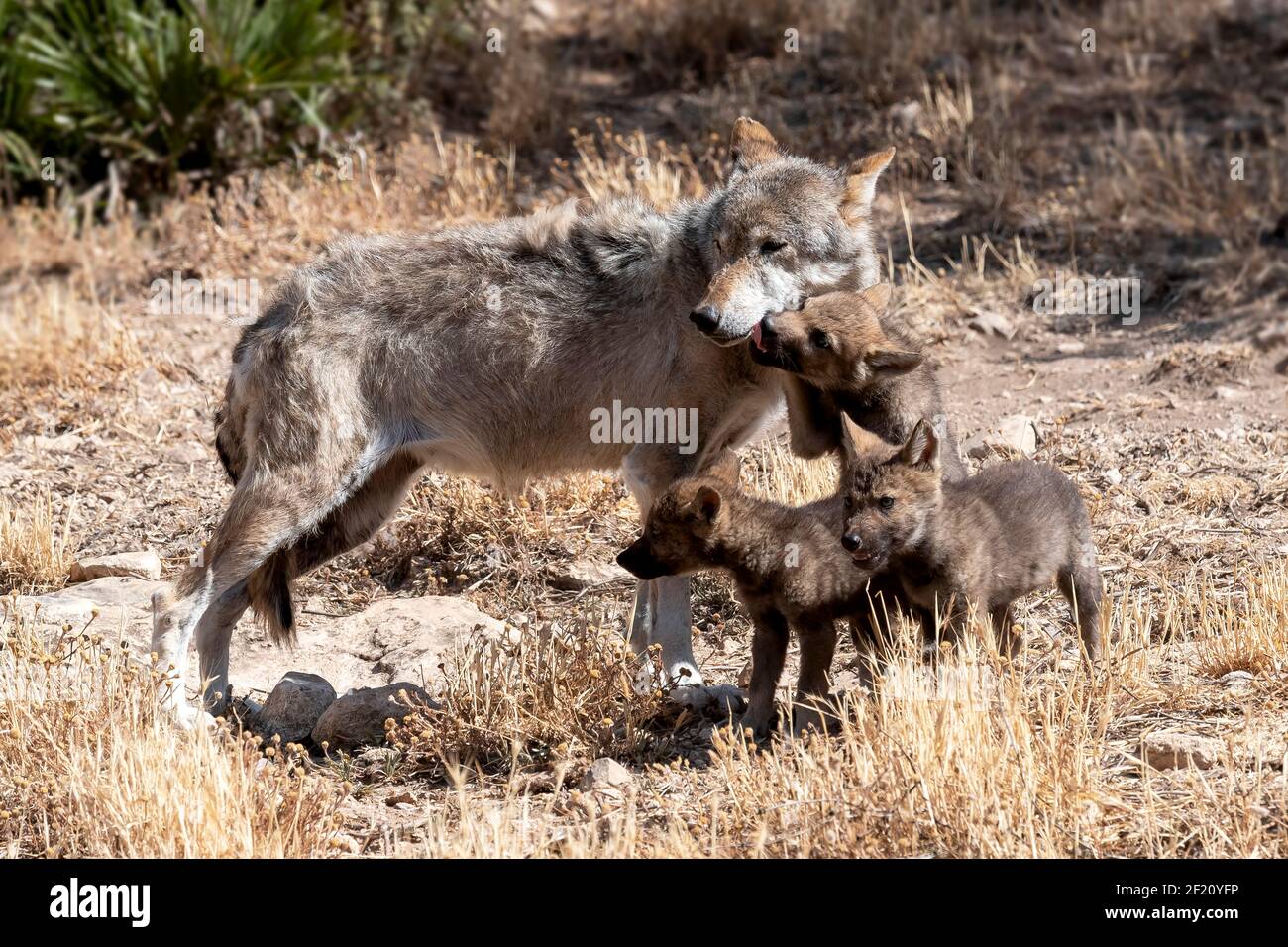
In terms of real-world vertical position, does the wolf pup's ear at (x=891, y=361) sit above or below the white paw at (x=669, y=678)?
above

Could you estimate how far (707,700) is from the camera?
6.86 m

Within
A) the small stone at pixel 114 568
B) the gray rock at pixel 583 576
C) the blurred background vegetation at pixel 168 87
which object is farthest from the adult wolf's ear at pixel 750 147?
the blurred background vegetation at pixel 168 87

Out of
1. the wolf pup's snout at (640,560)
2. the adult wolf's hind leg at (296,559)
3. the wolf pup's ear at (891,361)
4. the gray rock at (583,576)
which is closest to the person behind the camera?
the wolf pup's snout at (640,560)

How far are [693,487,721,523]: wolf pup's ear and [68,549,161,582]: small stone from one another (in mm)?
3889

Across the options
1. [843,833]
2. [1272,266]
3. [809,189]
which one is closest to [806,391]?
[809,189]

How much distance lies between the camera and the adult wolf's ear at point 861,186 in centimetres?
721

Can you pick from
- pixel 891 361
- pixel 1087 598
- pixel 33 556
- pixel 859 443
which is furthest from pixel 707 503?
pixel 33 556

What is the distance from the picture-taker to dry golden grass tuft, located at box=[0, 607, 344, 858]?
210 inches

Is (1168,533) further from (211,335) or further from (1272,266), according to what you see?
(211,335)

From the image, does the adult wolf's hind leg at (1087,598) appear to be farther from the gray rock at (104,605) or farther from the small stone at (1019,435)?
the gray rock at (104,605)

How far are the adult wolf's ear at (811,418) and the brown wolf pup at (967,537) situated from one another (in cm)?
56

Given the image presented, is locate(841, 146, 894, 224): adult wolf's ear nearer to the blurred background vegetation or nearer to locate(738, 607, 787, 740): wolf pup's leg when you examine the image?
locate(738, 607, 787, 740): wolf pup's leg

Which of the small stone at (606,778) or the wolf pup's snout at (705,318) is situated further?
the wolf pup's snout at (705,318)

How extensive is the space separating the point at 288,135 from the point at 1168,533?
9.28 metres
